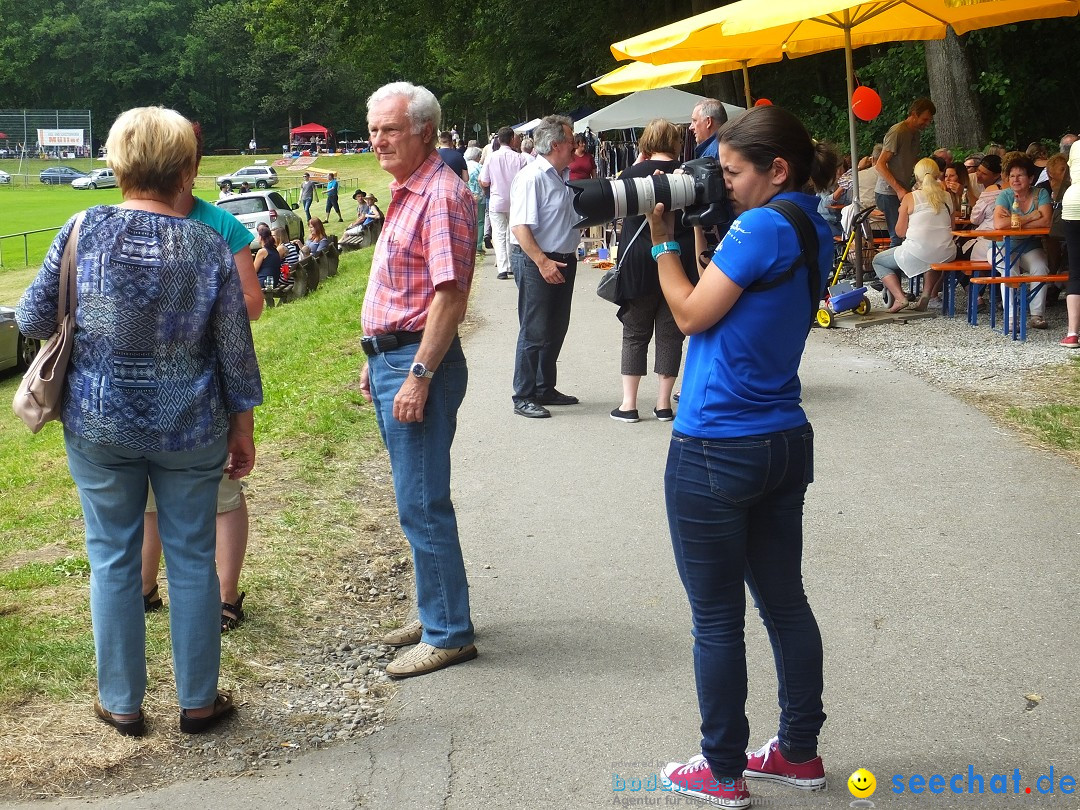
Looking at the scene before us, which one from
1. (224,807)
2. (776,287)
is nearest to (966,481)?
(776,287)

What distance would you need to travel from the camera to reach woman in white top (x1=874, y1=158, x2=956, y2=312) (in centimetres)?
1113

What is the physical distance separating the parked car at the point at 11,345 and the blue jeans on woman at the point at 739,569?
42.2 ft

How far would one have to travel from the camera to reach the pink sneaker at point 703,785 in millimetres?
3234

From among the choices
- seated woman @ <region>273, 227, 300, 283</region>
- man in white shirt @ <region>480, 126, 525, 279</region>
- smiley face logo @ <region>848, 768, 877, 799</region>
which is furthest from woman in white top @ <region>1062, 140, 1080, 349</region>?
seated woman @ <region>273, 227, 300, 283</region>

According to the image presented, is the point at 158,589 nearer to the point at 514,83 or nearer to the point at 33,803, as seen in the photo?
the point at 33,803

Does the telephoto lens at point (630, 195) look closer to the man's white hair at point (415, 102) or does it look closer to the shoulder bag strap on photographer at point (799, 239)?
the shoulder bag strap on photographer at point (799, 239)

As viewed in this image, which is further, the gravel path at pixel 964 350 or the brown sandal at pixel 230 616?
the gravel path at pixel 964 350

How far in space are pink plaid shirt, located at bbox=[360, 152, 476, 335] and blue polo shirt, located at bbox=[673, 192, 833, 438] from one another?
3.75 feet

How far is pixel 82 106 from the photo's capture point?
376ft

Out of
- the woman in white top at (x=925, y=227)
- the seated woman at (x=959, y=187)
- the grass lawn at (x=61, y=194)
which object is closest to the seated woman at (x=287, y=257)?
the grass lawn at (x=61, y=194)

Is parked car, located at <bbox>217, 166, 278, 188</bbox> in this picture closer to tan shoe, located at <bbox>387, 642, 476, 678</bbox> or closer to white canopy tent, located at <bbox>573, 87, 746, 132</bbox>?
white canopy tent, located at <bbox>573, 87, 746, 132</bbox>

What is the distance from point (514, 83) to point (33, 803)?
39.3 m

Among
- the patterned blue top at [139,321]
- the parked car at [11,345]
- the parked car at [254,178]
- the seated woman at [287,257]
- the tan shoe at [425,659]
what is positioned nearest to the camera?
the patterned blue top at [139,321]

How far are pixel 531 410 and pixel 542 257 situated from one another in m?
1.10
